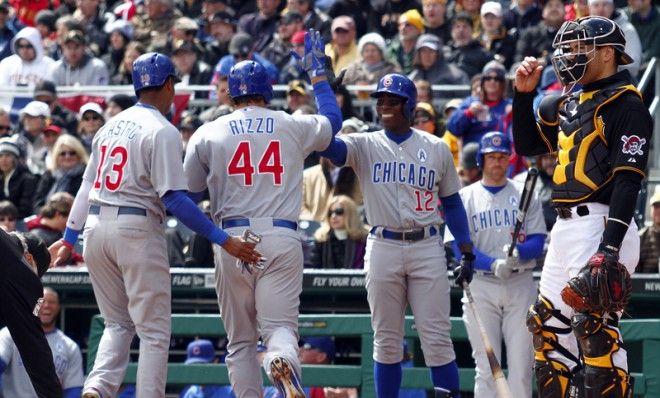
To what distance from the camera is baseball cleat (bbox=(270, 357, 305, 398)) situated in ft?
25.1

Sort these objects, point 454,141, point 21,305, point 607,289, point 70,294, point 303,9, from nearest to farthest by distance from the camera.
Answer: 1. point 21,305
2. point 607,289
3. point 70,294
4. point 454,141
5. point 303,9

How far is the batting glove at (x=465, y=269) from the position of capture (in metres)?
9.07

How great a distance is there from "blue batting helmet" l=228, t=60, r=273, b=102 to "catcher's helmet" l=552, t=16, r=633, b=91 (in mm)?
1786

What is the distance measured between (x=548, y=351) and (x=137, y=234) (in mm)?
2411

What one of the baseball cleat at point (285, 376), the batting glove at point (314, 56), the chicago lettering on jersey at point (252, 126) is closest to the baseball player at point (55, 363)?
the chicago lettering on jersey at point (252, 126)

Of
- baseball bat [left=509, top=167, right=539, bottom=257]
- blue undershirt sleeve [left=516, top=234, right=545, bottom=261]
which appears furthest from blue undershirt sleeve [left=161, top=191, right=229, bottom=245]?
blue undershirt sleeve [left=516, top=234, right=545, bottom=261]

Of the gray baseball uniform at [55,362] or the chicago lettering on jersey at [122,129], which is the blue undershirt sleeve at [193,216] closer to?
the chicago lettering on jersey at [122,129]

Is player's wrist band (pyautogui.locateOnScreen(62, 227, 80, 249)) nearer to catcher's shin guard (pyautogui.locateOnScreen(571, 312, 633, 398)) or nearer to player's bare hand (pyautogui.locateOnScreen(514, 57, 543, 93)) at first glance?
player's bare hand (pyautogui.locateOnScreen(514, 57, 543, 93))

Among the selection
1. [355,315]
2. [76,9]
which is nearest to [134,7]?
[76,9]

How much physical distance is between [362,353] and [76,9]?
10.8 m

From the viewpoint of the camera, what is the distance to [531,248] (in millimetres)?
9836

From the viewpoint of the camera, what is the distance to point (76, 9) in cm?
1975

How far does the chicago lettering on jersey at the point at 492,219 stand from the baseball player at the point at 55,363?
3.13 m

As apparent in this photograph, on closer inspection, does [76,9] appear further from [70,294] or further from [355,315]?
[355,315]
